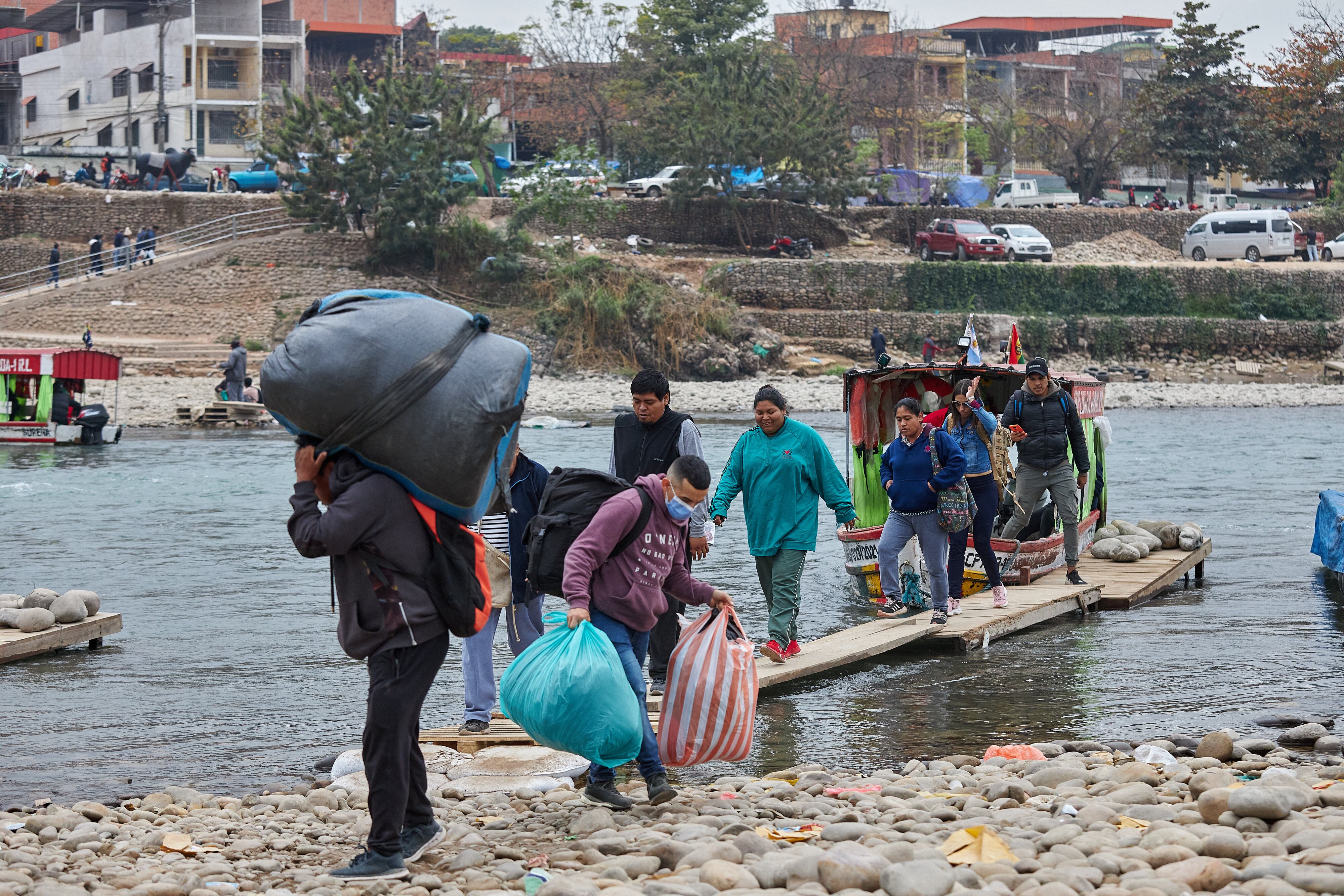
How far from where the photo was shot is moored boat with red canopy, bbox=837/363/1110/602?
36.4 feet

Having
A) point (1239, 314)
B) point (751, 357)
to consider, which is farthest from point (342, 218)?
point (1239, 314)

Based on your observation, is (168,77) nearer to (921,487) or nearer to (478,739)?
(921,487)

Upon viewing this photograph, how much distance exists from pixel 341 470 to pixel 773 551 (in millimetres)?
3956

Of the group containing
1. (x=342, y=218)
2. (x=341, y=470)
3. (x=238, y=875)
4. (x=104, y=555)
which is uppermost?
(x=342, y=218)

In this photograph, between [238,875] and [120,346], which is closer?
[238,875]

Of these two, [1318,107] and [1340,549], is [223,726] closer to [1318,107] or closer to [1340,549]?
[1340,549]

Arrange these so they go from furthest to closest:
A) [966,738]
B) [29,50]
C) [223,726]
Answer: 1. [29,50]
2. [223,726]
3. [966,738]

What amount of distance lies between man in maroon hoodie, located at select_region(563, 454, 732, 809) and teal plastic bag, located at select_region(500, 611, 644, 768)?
0.20 m

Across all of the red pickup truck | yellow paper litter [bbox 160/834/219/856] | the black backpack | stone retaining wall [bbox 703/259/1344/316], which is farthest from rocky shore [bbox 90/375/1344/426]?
the black backpack

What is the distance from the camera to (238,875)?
182 inches

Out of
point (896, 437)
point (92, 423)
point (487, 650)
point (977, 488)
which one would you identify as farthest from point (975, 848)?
point (92, 423)

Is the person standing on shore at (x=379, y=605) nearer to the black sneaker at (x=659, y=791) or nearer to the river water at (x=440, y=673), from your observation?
the black sneaker at (x=659, y=791)

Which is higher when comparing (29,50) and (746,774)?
(29,50)

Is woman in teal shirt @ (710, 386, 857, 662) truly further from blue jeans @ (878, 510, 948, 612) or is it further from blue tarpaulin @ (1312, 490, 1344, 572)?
blue tarpaulin @ (1312, 490, 1344, 572)
